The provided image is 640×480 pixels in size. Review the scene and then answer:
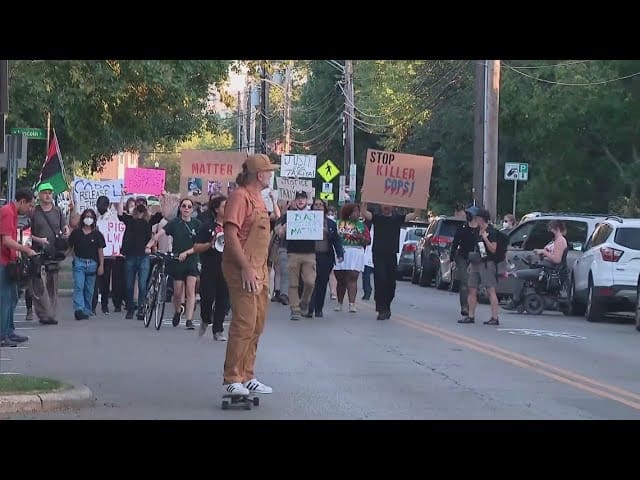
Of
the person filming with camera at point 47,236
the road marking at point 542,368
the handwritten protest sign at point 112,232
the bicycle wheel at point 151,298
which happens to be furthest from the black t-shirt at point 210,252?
the handwritten protest sign at point 112,232

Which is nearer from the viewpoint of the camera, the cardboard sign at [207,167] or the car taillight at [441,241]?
the cardboard sign at [207,167]

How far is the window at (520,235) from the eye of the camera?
2509 cm

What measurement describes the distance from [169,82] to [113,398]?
15.9 m

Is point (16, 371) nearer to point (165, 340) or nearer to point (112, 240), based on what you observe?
point (165, 340)

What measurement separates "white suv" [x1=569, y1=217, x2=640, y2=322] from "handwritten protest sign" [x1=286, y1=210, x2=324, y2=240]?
15.6ft

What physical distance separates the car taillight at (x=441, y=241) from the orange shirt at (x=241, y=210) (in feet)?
66.0

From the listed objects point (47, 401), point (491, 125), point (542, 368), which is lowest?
point (47, 401)

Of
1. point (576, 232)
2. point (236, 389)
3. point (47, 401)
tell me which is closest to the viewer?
point (236, 389)

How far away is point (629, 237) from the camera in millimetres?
21594

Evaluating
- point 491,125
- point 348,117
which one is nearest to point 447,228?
point 491,125

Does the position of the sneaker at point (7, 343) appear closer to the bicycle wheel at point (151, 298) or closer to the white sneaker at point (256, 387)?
the bicycle wheel at point (151, 298)

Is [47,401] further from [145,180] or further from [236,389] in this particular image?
[145,180]

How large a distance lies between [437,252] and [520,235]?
653 centimetres

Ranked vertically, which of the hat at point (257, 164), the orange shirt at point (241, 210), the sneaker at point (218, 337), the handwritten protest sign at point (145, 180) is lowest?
the sneaker at point (218, 337)
